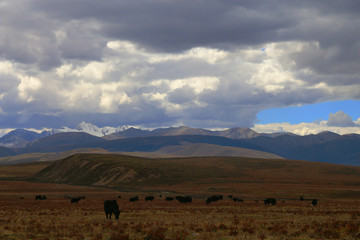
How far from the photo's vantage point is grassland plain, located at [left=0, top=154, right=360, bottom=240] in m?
25.6

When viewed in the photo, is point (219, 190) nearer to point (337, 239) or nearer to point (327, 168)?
point (337, 239)

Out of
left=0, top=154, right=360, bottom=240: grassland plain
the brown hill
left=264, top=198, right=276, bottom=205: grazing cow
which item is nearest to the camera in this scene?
left=0, top=154, right=360, bottom=240: grassland plain

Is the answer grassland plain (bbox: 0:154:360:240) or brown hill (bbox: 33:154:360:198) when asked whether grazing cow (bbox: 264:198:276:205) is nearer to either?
grassland plain (bbox: 0:154:360:240)

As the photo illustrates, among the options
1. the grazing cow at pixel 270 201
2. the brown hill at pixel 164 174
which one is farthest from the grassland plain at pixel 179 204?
the grazing cow at pixel 270 201

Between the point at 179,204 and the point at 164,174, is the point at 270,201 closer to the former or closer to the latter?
the point at 179,204

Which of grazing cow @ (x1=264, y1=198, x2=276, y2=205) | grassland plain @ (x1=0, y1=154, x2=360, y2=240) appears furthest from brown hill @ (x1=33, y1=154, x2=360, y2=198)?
grazing cow @ (x1=264, y1=198, x2=276, y2=205)

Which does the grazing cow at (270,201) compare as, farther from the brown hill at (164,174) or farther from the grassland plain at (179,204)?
the brown hill at (164,174)

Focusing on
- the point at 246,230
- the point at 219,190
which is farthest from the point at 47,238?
the point at 219,190

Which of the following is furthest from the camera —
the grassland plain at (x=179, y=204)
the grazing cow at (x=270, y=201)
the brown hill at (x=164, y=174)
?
the brown hill at (x=164, y=174)

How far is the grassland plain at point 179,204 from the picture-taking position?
25.6 meters

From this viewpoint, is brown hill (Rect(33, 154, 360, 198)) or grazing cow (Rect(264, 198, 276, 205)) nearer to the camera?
grazing cow (Rect(264, 198, 276, 205))

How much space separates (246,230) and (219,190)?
82.6 metres

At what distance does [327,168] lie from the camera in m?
190

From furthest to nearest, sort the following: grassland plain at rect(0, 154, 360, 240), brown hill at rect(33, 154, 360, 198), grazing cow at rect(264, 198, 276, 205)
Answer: brown hill at rect(33, 154, 360, 198) < grazing cow at rect(264, 198, 276, 205) < grassland plain at rect(0, 154, 360, 240)
